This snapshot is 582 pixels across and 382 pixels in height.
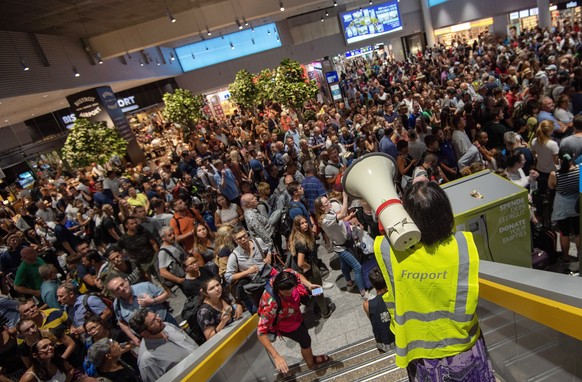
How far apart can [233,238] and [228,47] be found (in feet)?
61.6

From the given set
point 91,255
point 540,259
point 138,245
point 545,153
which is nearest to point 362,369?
point 540,259

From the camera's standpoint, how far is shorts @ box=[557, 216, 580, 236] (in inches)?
139

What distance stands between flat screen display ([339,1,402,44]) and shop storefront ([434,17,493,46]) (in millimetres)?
5375

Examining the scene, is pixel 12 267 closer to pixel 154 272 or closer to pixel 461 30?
pixel 154 272

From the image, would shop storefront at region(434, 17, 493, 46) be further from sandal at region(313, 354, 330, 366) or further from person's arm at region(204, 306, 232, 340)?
person's arm at region(204, 306, 232, 340)

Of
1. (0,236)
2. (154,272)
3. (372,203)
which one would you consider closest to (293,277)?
(372,203)

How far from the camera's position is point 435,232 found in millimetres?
1562

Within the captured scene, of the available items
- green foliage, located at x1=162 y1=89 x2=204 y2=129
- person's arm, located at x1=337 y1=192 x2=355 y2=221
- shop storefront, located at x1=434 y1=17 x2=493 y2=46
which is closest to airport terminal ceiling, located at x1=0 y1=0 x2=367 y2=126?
green foliage, located at x1=162 y1=89 x2=204 y2=129

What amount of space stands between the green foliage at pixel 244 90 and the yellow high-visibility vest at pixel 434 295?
1355cm

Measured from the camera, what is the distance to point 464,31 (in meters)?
24.0

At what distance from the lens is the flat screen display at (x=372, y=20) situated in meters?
19.3

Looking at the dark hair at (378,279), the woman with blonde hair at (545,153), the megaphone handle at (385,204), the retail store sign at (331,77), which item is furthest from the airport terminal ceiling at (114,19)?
the megaphone handle at (385,204)

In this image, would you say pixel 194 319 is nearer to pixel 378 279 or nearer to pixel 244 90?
pixel 378 279

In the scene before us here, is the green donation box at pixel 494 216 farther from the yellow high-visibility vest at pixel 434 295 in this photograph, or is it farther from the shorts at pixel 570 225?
the yellow high-visibility vest at pixel 434 295
